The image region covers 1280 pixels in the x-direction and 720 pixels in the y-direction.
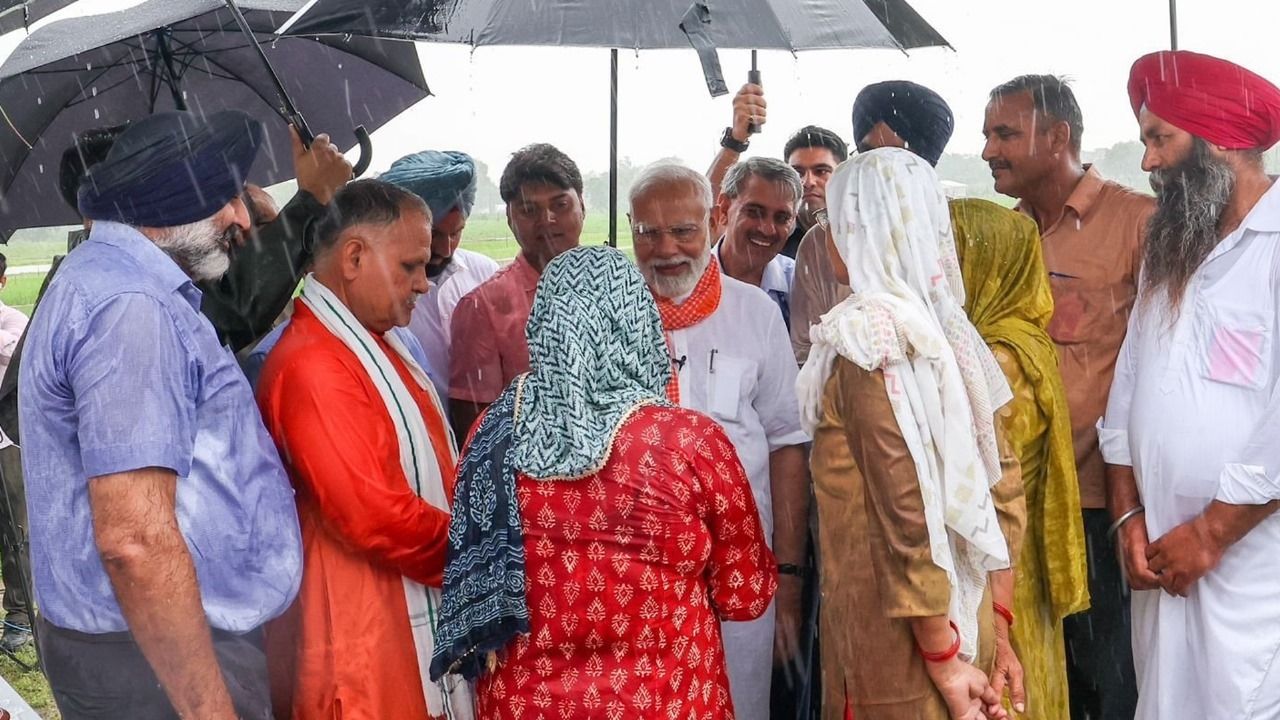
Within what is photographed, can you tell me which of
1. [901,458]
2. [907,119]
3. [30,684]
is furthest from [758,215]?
[30,684]

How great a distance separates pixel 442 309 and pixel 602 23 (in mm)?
1932

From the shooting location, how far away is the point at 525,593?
2453 mm

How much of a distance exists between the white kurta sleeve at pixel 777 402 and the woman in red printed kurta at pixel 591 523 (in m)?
1.00

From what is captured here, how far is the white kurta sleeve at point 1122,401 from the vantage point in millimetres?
3480

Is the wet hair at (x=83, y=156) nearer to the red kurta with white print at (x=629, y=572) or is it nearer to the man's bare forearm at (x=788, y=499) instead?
the red kurta with white print at (x=629, y=572)

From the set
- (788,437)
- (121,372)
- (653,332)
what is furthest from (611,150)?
(121,372)

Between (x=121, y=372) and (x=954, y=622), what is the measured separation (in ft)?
6.00

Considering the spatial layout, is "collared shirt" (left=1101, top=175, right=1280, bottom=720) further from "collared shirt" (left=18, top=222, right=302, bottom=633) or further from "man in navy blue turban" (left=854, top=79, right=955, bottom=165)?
"collared shirt" (left=18, top=222, right=302, bottom=633)

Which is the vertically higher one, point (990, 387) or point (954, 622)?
point (990, 387)

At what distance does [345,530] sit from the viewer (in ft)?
8.53

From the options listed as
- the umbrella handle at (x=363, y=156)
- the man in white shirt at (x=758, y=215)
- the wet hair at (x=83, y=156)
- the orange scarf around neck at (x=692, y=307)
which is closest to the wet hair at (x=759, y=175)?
the man in white shirt at (x=758, y=215)

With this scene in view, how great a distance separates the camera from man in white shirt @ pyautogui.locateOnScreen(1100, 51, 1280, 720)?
314cm

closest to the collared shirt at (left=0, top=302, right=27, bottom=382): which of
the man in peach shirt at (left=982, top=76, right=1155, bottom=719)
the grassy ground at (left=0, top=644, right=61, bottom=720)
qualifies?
the grassy ground at (left=0, top=644, right=61, bottom=720)

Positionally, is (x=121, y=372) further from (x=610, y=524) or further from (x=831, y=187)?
(x=831, y=187)
